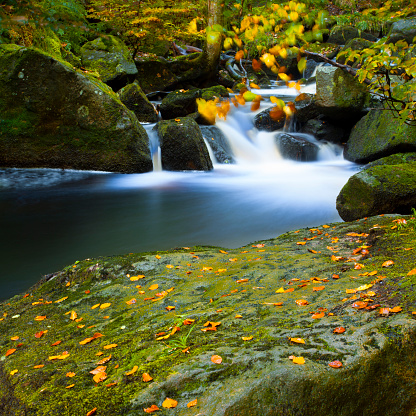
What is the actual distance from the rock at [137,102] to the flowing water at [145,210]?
2413mm

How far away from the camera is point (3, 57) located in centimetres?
820

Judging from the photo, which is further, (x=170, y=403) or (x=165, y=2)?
(x=165, y=2)

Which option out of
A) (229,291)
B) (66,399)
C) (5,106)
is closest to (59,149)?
(5,106)

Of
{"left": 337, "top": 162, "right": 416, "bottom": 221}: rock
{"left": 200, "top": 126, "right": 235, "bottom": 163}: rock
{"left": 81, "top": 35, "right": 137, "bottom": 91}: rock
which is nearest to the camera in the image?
{"left": 337, "top": 162, "right": 416, "bottom": 221}: rock

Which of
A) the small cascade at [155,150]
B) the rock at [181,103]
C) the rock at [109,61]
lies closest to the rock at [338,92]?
the rock at [181,103]

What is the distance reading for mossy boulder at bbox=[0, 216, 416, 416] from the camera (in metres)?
1.34

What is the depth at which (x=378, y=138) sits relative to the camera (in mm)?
8828

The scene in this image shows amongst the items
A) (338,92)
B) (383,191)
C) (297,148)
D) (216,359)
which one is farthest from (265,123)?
(216,359)

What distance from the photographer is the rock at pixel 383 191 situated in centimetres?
464

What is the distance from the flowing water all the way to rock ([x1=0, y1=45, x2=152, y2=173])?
40cm

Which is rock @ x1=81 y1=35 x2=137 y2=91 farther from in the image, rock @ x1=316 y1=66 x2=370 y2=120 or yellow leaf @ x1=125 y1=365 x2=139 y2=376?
yellow leaf @ x1=125 y1=365 x2=139 y2=376

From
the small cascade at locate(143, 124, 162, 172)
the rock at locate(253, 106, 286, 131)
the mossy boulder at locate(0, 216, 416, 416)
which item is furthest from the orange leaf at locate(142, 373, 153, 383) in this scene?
the rock at locate(253, 106, 286, 131)

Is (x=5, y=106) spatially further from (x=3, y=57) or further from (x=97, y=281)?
(x=97, y=281)

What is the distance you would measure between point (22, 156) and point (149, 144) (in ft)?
10.3
